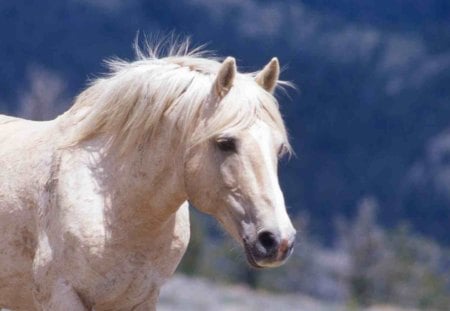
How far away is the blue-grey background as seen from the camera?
2945 centimetres

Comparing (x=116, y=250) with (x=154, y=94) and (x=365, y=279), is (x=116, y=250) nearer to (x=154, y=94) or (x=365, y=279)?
(x=154, y=94)

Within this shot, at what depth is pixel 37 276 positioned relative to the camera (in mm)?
4859

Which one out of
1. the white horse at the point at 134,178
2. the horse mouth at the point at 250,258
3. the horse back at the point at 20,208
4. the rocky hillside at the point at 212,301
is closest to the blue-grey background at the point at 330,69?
the rocky hillside at the point at 212,301

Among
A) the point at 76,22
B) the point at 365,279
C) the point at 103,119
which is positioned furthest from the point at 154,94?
the point at 76,22

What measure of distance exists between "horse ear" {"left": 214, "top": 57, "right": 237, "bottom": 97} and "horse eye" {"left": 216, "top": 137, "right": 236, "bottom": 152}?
0.76 ft

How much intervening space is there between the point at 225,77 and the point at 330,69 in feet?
96.2

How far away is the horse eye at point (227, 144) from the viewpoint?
441 centimetres

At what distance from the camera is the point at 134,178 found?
4836mm

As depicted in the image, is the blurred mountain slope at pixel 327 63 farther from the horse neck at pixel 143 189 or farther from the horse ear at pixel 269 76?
the horse ear at pixel 269 76

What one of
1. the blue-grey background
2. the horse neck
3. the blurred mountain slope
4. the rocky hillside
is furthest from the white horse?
the blurred mountain slope

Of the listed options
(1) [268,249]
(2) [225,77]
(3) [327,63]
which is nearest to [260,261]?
(1) [268,249]

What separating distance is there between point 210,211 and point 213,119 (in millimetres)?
352

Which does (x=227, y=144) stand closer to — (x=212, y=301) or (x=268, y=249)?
(x=268, y=249)

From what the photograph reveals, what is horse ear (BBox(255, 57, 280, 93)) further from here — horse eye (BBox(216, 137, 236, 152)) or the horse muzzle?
the horse muzzle
